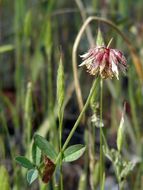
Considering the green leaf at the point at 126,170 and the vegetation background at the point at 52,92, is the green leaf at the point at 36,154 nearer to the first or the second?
the vegetation background at the point at 52,92

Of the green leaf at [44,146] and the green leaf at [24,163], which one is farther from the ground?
the green leaf at [44,146]

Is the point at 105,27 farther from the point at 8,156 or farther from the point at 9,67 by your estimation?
the point at 8,156

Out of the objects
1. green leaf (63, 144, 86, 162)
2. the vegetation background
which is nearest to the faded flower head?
green leaf (63, 144, 86, 162)

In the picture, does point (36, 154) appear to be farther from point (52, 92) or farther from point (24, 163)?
point (52, 92)

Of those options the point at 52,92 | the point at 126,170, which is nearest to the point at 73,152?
the point at 126,170

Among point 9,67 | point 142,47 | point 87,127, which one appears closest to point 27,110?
point 87,127

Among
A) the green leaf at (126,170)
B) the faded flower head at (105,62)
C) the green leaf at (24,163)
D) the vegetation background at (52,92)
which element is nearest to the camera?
the faded flower head at (105,62)

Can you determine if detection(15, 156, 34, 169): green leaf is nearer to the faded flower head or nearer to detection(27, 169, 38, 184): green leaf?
detection(27, 169, 38, 184): green leaf

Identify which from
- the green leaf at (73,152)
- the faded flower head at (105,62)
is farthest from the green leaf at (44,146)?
the faded flower head at (105,62)
